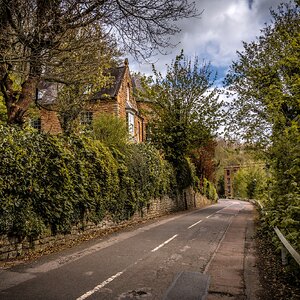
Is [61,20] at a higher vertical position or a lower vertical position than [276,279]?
higher

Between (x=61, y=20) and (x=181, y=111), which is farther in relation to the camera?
(x=181, y=111)

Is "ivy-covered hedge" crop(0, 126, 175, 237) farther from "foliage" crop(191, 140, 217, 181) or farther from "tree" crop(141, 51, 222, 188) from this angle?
"foliage" crop(191, 140, 217, 181)

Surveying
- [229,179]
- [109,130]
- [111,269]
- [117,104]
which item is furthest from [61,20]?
[229,179]

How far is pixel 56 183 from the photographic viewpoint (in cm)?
1013

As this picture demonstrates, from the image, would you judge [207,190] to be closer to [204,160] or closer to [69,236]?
[204,160]

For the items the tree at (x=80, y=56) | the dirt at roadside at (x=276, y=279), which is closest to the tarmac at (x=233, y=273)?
the dirt at roadside at (x=276, y=279)

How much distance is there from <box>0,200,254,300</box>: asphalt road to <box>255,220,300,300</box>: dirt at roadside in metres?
1.35

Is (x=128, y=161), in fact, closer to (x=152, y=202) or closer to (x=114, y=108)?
(x=152, y=202)

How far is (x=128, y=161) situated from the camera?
16641 millimetres

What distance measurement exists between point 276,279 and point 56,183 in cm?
688

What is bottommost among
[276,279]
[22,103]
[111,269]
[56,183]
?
[276,279]

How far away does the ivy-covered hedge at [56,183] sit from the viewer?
8.52 meters

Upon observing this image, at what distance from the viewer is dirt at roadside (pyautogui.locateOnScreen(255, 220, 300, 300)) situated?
5.58 metres

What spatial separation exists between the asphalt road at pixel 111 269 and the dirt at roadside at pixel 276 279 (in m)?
1.35
